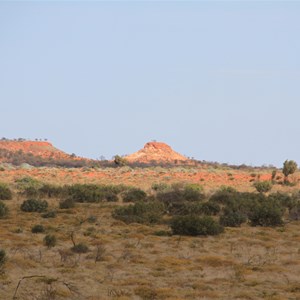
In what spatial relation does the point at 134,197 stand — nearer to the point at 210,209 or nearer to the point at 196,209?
the point at 210,209

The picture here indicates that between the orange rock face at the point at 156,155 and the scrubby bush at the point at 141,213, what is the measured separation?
280ft

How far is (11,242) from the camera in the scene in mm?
17641

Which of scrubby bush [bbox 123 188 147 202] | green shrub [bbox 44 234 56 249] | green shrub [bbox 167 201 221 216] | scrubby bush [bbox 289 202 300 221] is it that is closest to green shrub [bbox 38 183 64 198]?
scrubby bush [bbox 123 188 147 202]

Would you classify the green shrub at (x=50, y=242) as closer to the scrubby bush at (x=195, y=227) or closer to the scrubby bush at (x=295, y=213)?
the scrubby bush at (x=195, y=227)

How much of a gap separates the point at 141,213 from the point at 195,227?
5.18m

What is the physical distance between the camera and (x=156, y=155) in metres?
118

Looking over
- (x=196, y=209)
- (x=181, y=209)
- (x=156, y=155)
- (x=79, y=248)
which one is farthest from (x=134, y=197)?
(x=156, y=155)

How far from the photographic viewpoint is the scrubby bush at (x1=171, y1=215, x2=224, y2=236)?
66.9 ft

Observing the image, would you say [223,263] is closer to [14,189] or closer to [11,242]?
[11,242]

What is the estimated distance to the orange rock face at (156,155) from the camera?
115188 millimetres

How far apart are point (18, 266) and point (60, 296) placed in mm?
3085

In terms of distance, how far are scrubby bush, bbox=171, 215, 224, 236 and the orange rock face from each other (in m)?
90.3

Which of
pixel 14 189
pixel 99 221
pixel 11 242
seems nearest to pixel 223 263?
pixel 11 242

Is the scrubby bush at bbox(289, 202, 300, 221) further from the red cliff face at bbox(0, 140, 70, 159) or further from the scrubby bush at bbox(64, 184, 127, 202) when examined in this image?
the red cliff face at bbox(0, 140, 70, 159)
